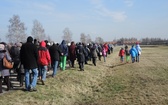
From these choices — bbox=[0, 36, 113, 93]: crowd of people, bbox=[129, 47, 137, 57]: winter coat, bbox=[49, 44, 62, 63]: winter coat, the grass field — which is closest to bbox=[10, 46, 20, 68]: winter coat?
bbox=[0, 36, 113, 93]: crowd of people

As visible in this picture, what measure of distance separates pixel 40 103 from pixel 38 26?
2462 inches

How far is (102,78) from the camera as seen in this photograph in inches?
798

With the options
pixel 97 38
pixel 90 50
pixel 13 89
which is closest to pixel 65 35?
pixel 97 38

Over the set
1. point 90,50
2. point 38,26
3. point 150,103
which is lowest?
point 150,103

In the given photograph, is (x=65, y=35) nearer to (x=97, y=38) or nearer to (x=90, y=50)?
(x=97, y=38)

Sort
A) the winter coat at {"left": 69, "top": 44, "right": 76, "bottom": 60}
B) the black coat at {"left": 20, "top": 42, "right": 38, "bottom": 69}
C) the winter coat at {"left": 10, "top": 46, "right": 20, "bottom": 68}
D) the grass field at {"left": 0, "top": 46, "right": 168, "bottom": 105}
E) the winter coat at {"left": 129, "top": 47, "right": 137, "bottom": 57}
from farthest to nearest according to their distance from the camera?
the winter coat at {"left": 129, "top": 47, "right": 137, "bottom": 57} → the winter coat at {"left": 69, "top": 44, "right": 76, "bottom": 60} → the winter coat at {"left": 10, "top": 46, "right": 20, "bottom": 68} → the black coat at {"left": 20, "top": 42, "right": 38, "bottom": 69} → the grass field at {"left": 0, "top": 46, "right": 168, "bottom": 105}

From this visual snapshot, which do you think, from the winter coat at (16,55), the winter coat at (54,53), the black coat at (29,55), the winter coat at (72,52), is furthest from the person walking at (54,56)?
Result: the winter coat at (72,52)

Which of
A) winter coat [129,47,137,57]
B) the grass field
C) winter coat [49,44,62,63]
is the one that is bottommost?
the grass field

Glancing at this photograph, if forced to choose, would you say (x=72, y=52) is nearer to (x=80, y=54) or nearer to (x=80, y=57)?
(x=80, y=54)

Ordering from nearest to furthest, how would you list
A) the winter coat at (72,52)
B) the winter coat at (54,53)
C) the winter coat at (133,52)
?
the winter coat at (54,53), the winter coat at (72,52), the winter coat at (133,52)

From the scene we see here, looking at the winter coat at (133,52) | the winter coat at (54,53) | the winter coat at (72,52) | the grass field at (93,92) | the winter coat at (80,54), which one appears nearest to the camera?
the grass field at (93,92)

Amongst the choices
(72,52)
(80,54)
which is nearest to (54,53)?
(80,54)

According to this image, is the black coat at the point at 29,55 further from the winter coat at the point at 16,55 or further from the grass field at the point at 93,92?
the winter coat at the point at 16,55

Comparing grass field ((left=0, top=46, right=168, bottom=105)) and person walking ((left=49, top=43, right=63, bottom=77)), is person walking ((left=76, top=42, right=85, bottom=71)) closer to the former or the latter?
grass field ((left=0, top=46, right=168, bottom=105))
